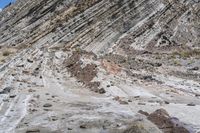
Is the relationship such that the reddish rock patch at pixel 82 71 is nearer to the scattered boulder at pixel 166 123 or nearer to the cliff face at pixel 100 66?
the cliff face at pixel 100 66

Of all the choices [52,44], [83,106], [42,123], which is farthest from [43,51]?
[42,123]

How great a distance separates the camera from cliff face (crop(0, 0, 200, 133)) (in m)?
15.7

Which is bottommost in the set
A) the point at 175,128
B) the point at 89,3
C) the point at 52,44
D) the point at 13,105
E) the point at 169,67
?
the point at 175,128

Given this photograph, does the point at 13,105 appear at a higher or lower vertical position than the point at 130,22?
lower

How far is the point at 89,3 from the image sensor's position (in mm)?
53062

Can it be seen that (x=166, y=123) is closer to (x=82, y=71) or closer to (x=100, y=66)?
(x=82, y=71)

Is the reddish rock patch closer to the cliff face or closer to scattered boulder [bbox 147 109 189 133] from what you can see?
the cliff face

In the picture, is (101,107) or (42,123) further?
(101,107)

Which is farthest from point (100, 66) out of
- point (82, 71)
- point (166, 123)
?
point (166, 123)

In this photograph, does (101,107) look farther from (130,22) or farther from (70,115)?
(130,22)

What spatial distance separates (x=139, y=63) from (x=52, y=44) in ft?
34.1

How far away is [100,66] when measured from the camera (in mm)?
33938

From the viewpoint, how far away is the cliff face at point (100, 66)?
51.4 ft

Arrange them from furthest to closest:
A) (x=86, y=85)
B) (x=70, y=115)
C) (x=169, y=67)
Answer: (x=169, y=67)
(x=86, y=85)
(x=70, y=115)
